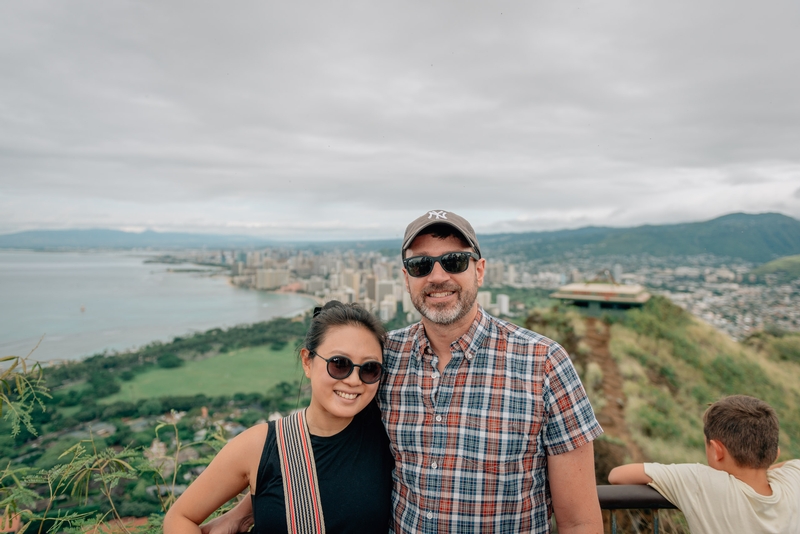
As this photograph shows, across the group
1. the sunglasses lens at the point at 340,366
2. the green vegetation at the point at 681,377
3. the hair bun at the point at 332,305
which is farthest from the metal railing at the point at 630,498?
the green vegetation at the point at 681,377

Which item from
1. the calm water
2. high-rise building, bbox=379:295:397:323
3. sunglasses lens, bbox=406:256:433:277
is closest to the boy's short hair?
sunglasses lens, bbox=406:256:433:277

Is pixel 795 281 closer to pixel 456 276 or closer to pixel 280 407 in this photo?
pixel 280 407

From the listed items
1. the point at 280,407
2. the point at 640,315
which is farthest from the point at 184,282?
the point at 640,315

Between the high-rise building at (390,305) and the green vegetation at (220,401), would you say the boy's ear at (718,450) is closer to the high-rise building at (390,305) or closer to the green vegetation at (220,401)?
the green vegetation at (220,401)

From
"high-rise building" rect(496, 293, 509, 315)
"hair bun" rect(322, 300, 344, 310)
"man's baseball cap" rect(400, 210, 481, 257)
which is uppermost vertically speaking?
"man's baseball cap" rect(400, 210, 481, 257)

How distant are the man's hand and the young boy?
58.9 inches

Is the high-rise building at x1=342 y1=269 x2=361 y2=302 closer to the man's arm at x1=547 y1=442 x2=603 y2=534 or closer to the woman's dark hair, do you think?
the woman's dark hair

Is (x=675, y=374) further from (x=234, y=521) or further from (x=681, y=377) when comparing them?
(x=234, y=521)

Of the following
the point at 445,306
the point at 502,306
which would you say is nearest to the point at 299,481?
the point at 445,306

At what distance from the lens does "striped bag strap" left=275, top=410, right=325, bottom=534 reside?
1375mm

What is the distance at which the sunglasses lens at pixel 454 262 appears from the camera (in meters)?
1.69

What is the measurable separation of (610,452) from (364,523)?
6.68 m

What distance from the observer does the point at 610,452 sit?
265 inches

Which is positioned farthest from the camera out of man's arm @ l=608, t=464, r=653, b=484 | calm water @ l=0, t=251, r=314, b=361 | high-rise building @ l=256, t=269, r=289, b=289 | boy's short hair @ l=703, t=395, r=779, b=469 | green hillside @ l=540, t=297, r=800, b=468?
high-rise building @ l=256, t=269, r=289, b=289
